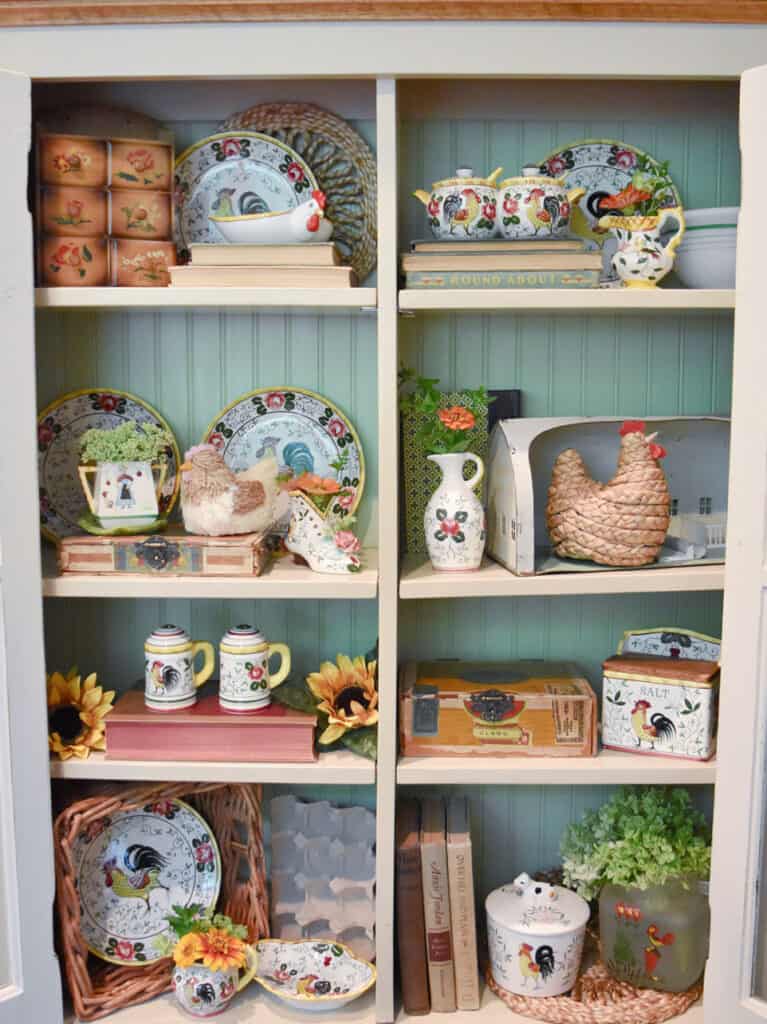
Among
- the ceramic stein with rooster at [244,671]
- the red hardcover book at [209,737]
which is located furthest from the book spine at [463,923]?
the ceramic stein with rooster at [244,671]

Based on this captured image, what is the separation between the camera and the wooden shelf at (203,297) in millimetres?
1787

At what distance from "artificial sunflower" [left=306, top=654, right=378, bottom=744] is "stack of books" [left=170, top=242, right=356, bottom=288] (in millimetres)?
659

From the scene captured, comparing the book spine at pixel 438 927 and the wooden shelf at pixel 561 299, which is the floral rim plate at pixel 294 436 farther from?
the book spine at pixel 438 927

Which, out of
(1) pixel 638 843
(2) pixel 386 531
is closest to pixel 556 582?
(2) pixel 386 531

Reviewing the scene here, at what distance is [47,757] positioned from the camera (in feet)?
6.03

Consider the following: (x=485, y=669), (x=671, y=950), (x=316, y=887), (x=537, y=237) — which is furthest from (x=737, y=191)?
(x=316, y=887)

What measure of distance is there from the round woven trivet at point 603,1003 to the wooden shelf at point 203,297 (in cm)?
126

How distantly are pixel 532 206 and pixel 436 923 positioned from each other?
1264 millimetres

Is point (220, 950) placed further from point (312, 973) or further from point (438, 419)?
point (438, 419)

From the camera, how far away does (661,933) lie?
6.32 ft

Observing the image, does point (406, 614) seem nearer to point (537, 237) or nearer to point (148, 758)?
point (148, 758)

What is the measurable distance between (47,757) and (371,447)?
0.83 metres

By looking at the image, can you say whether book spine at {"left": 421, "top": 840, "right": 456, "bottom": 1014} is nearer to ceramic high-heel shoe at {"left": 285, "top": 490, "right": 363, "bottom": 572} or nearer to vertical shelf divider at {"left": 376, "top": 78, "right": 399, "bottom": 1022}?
vertical shelf divider at {"left": 376, "top": 78, "right": 399, "bottom": 1022}

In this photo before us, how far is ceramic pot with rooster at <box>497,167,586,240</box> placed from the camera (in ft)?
6.02
